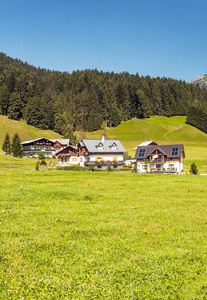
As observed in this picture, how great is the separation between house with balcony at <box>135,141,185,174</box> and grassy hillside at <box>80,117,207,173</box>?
59704mm

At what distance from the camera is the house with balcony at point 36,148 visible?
117938 mm

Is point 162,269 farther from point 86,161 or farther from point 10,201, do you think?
point 86,161

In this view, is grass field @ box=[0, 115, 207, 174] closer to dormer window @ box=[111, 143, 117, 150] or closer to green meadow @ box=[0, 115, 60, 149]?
green meadow @ box=[0, 115, 60, 149]

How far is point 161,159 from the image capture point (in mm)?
74875

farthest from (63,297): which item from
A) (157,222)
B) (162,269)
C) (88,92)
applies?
(88,92)

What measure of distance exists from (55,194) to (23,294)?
45.8 ft

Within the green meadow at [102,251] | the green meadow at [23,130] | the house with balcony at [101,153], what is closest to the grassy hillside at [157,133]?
the green meadow at [23,130]

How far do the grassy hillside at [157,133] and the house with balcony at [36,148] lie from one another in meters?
35.7

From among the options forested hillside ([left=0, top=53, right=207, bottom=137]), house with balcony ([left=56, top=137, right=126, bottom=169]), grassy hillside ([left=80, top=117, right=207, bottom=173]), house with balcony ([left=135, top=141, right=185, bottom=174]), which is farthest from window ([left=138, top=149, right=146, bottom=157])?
forested hillside ([left=0, top=53, right=207, bottom=137])

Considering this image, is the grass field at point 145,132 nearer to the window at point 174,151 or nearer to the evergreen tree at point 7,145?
the evergreen tree at point 7,145

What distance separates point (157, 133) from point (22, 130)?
8447 cm

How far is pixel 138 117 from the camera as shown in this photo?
191125 mm

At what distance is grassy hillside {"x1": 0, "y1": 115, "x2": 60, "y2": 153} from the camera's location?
13800cm

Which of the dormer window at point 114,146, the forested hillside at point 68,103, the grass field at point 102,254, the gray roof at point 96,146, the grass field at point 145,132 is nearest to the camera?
the grass field at point 102,254
